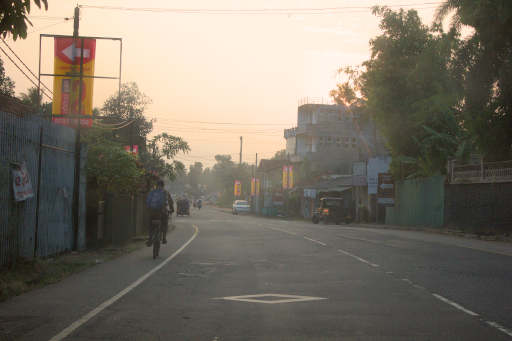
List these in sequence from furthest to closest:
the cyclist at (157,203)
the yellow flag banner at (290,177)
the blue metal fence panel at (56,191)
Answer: the yellow flag banner at (290,177)
the cyclist at (157,203)
the blue metal fence panel at (56,191)

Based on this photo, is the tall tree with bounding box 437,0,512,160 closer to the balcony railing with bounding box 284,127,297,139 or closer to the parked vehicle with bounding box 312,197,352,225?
the parked vehicle with bounding box 312,197,352,225

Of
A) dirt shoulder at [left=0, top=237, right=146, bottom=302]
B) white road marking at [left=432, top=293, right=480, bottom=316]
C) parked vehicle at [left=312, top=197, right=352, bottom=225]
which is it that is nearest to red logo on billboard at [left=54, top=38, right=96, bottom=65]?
dirt shoulder at [left=0, top=237, right=146, bottom=302]

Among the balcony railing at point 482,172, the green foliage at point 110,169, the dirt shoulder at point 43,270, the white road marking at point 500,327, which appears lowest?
the dirt shoulder at point 43,270

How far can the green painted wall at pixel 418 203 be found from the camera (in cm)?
3569

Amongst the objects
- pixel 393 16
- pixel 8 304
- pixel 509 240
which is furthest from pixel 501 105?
pixel 393 16

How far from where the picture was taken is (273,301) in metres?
8.77

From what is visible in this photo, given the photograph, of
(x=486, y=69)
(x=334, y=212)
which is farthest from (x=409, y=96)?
(x=486, y=69)

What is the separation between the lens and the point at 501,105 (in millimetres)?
22297

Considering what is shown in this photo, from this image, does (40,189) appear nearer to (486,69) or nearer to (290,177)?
(486,69)

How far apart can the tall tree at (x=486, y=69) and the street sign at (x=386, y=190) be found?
19648 millimetres

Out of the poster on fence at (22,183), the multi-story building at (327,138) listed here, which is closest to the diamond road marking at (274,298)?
the poster on fence at (22,183)

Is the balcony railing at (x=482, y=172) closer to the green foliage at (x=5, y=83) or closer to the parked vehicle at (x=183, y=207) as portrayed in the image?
the green foliage at (x=5, y=83)

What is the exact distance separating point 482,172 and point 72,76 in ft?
67.2

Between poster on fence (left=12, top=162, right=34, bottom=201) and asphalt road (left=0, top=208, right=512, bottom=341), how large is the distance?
2.04 m
